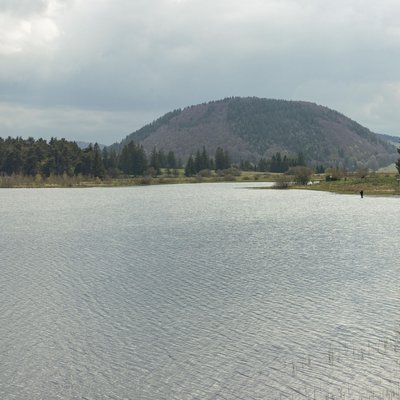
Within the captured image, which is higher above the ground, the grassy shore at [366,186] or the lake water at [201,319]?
the grassy shore at [366,186]

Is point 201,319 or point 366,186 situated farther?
point 366,186

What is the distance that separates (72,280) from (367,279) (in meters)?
19.3

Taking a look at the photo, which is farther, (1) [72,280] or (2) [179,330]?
(1) [72,280]

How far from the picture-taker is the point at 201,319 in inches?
886

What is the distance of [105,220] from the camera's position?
70750 millimetres

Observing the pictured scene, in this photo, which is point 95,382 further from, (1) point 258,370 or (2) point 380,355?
(2) point 380,355

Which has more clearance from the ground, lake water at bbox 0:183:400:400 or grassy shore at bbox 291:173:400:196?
grassy shore at bbox 291:173:400:196

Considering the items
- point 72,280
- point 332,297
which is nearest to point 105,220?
point 72,280

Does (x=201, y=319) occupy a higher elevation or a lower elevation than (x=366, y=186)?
lower

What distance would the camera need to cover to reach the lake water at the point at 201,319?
1577cm

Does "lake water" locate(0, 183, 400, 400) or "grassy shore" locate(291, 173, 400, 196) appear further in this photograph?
"grassy shore" locate(291, 173, 400, 196)

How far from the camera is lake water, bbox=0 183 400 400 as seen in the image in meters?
15.8

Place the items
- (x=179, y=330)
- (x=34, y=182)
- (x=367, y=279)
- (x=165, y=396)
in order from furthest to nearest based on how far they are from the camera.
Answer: (x=34, y=182)
(x=367, y=279)
(x=179, y=330)
(x=165, y=396)

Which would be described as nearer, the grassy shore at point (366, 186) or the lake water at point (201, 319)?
the lake water at point (201, 319)
